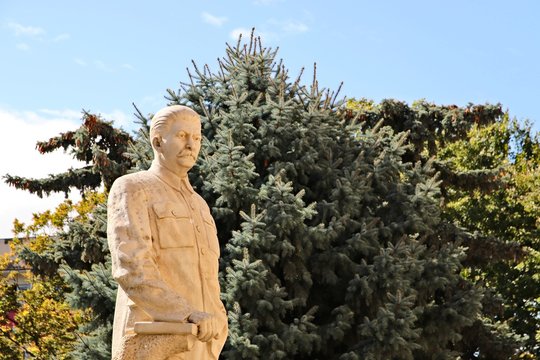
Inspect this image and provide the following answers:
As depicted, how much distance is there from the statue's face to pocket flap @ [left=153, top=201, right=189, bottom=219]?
30cm

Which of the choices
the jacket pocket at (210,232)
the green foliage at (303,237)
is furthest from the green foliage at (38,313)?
the jacket pocket at (210,232)

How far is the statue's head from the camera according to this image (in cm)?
809

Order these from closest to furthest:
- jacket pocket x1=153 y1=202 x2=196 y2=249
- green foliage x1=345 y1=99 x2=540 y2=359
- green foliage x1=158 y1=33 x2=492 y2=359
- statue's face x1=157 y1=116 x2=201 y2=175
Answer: jacket pocket x1=153 y1=202 x2=196 y2=249
statue's face x1=157 y1=116 x2=201 y2=175
green foliage x1=158 y1=33 x2=492 y2=359
green foliage x1=345 y1=99 x2=540 y2=359

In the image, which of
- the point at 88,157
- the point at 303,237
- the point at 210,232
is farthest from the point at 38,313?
the point at 210,232

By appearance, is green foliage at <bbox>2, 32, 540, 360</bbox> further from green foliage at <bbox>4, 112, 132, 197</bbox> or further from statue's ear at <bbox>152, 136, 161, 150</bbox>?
statue's ear at <bbox>152, 136, 161, 150</bbox>

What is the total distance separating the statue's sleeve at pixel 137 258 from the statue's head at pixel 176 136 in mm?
373

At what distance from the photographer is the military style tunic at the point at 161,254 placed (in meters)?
7.57

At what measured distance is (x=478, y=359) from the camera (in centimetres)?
2197

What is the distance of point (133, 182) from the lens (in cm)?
794

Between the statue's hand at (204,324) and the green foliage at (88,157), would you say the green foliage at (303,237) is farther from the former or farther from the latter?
the statue's hand at (204,324)

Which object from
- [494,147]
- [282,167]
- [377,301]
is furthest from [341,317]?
[494,147]

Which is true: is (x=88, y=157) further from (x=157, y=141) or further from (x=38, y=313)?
(x=157, y=141)

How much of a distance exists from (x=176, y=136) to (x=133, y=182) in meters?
0.46

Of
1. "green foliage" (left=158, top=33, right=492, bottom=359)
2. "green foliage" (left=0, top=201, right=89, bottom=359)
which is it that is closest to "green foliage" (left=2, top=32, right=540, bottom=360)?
"green foliage" (left=158, top=33, right=492, bottom=359)
